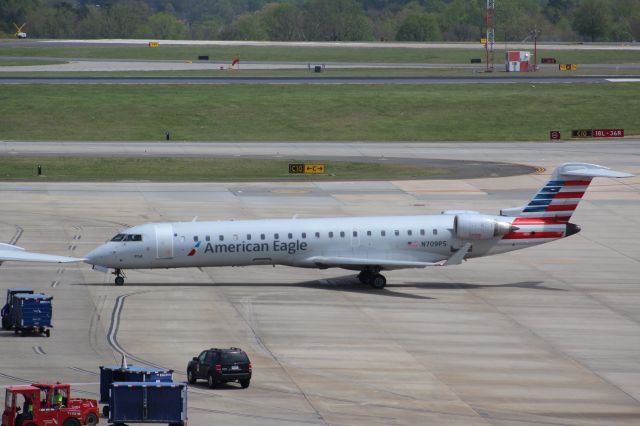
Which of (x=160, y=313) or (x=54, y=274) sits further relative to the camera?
(x=54, y=274)

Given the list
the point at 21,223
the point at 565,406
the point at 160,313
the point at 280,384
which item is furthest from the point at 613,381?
the point at 21,223

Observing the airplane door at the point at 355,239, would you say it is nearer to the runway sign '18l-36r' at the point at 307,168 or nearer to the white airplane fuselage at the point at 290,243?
the white airplane fuselage at the point at 290,243

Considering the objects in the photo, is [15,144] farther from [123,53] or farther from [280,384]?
[123,53]

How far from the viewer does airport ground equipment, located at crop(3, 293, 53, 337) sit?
141 feet

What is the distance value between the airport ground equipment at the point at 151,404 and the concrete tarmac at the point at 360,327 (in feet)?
4.96

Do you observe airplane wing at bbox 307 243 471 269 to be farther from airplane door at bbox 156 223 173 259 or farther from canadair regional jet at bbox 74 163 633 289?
airplane door at bbox 156 223 173 259

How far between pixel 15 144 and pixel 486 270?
199 ft

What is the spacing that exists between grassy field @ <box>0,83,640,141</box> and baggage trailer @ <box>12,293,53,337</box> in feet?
237

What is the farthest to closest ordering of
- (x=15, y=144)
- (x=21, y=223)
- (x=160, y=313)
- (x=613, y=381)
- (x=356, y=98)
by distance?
(x=356, y=98) → (x=15, y=144) → (x=21, y=223) → (x=160, y=313) → (x=613, y=381)

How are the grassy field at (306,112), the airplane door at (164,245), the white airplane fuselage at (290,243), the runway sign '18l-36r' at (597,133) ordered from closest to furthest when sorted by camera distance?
the airplane door at (164,245)
the white airplane fuselage at (290,243)
the runway sign '18l-36r' at (597,133)
the grassy field at (306,112)

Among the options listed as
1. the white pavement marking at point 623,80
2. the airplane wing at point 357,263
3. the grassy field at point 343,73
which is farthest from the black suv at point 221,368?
the grassy field at point 343,73

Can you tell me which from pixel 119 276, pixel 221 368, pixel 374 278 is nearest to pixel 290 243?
pixel 374 278

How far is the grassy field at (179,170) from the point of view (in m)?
89.7

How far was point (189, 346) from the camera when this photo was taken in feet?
139
